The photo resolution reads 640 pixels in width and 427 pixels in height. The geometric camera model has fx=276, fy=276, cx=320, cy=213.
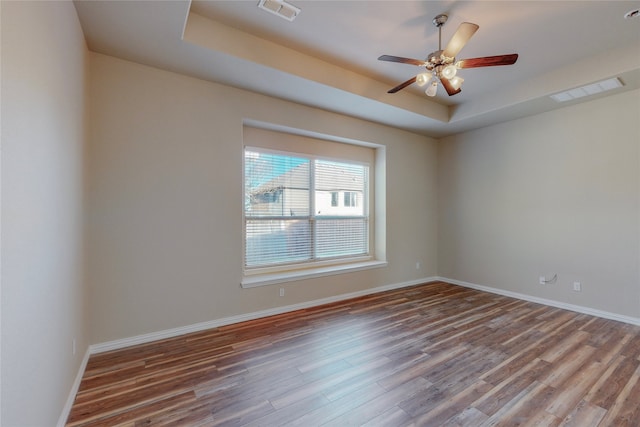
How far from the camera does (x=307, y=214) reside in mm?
4383

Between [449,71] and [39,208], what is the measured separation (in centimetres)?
308

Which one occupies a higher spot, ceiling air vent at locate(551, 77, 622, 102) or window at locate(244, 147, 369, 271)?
Result: ceiling air vent at locate(551, 77, 622, 102)

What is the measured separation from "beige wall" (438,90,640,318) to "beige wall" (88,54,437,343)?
129 inches

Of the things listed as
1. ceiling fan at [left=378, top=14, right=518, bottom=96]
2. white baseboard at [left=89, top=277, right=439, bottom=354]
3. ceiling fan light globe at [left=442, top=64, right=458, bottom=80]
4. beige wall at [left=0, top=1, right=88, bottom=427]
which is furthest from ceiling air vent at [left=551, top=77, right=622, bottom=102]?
beige wall at [left=0, top=1, right=88, bottom=427]

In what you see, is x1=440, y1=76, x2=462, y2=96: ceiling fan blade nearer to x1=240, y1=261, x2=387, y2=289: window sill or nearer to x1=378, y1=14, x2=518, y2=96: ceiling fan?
x1=378, y1=14, x2=518, y2=96: ceiling fan

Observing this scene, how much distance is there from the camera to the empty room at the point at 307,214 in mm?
1801

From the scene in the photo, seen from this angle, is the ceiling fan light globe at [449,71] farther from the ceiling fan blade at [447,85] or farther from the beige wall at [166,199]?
the beige wall at [166,199]

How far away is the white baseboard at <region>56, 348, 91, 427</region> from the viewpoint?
1770 mm

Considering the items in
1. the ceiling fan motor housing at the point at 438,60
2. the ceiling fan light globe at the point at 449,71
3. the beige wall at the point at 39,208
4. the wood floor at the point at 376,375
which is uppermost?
the ceiling fan motor housing at the point at 438,60

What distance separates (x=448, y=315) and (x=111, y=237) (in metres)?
4.05

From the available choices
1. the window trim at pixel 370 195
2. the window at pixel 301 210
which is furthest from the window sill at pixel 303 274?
the window at pixel 301 210

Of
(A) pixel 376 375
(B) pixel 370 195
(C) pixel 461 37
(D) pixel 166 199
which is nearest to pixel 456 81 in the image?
(C) pixel 461 37

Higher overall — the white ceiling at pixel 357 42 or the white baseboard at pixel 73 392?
the white ceiling at pixel 357 42

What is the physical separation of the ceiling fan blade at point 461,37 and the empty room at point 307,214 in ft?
0.07
